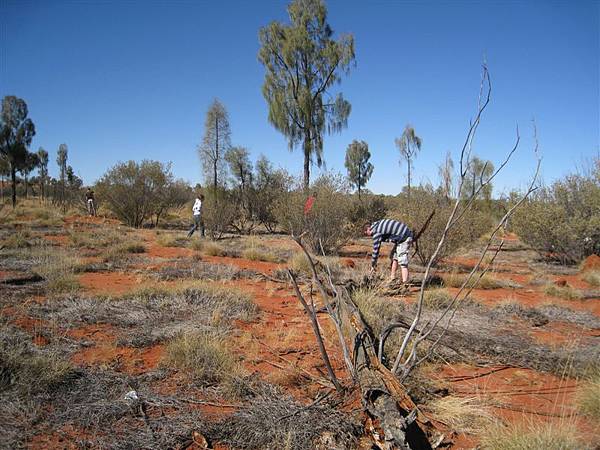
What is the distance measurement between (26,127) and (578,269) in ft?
105

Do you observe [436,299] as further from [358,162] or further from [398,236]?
[358,162]

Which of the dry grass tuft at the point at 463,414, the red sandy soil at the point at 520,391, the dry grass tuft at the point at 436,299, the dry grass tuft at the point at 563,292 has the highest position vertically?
the dry grass tuft at the point at 436,299

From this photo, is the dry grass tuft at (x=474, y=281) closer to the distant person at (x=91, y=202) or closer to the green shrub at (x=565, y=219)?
the green shrub at (x=565, y=219)

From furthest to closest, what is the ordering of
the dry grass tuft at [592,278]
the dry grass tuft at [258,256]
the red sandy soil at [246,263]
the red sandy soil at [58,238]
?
1. the red sandy soil at [58,238]
2. the dry grass tuft at [258,256]
3. the red sandy soil at [246,263]
4. the dry grass tuft at [592,278]

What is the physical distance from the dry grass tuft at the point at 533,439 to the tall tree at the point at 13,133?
29690mm

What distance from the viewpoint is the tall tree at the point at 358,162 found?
38.5 m

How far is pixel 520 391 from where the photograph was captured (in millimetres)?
3289

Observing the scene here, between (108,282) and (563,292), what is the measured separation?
903 centimetres

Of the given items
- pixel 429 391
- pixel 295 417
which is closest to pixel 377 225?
pixel 429 391

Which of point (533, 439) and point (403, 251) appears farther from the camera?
point (403, 251)

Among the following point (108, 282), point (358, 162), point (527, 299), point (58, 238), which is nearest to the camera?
point (108, 282)

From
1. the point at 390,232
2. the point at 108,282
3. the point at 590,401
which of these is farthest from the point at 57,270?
the point at 590,401

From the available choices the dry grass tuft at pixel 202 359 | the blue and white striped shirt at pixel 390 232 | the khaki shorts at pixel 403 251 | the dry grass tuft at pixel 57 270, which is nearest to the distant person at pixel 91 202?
the dry grass tuft at pixel 57 270

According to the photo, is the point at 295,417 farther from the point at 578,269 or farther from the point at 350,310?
the point at 578,269
